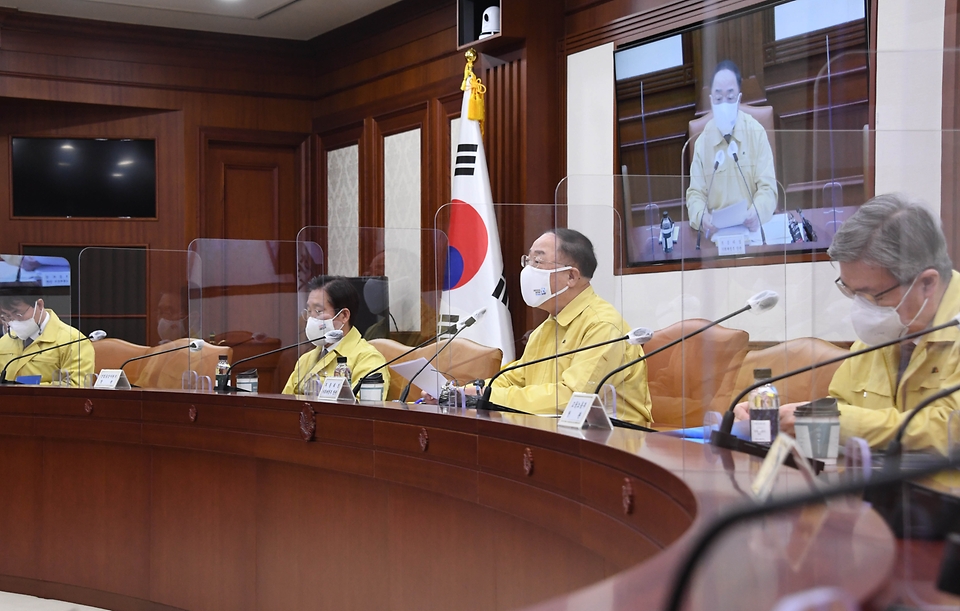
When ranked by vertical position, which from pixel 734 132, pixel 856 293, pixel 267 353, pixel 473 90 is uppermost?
pixel 473 90

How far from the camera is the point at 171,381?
4109mm

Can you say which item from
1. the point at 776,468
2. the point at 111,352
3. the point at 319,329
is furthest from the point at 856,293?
the point at 111,352

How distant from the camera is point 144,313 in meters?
4.10

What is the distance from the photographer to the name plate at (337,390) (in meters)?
3.10

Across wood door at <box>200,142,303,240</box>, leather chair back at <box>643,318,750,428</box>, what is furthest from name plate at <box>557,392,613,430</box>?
wood door at <box>200,142,303,240</box>

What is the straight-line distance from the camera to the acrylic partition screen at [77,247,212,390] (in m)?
4.07

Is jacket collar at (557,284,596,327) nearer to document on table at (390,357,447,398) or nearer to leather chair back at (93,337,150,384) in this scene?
document on table at (390,357,447,398)

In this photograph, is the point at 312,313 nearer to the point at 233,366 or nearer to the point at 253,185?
the point at 233,366

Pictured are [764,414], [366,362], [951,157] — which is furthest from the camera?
[366,362]

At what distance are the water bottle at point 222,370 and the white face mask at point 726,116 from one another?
2.26 m

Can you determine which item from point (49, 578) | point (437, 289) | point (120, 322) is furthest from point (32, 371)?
point (437, 289)

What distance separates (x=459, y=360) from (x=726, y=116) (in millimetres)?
1448

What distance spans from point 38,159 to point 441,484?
5230 millimetres

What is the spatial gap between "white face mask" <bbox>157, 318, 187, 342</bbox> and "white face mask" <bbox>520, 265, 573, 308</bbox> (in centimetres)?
186
